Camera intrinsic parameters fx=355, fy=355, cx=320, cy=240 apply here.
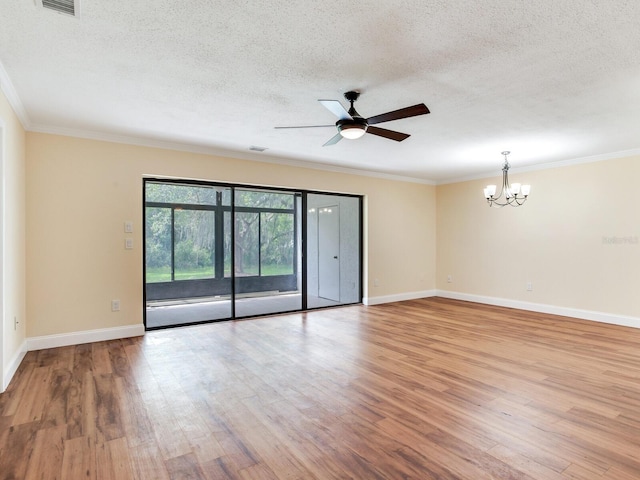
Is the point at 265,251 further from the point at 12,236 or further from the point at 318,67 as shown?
the point at 318,67

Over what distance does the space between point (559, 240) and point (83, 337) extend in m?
6.83

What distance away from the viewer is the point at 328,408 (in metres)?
2.54

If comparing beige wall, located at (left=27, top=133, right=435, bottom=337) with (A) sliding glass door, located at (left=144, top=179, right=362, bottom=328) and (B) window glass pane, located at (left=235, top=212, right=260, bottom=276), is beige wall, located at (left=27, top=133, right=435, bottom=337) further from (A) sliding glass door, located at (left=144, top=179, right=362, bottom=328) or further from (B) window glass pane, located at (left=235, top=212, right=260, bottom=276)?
(B) window glass pane, located at (left=235, top=212, right=260, bottom=276)

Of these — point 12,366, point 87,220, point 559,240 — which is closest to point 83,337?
point 12,366

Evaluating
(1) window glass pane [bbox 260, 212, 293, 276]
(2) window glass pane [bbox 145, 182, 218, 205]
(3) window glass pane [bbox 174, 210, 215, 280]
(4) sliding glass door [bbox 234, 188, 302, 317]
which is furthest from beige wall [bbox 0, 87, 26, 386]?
(1) window glass pane [bbox 260, 212, 293, 276]

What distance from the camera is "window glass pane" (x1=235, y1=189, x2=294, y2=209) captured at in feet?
17.9

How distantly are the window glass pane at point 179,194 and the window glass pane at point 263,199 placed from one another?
1.26 feet

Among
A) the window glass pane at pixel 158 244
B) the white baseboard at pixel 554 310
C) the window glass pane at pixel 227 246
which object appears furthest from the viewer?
the window glass pane at pixel 227 246

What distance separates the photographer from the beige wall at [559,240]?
16.4 feet

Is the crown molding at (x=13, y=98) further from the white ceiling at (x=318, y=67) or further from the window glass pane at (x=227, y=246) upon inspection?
the window glass pane at (x=227, y=246)

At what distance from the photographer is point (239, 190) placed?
213 inches

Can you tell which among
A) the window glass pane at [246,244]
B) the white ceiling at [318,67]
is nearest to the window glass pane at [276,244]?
the window glass pane at [246,244]

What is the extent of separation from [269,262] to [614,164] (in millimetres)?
5309

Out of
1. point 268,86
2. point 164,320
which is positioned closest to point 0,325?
point 164,320
